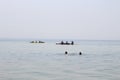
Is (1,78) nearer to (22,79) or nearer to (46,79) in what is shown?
(22,79)

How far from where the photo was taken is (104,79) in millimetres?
29875

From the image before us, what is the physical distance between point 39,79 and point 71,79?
337 cm

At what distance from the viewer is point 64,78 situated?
98.4 ft

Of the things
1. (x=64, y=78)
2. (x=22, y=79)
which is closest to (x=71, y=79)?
(x=64, y=78)

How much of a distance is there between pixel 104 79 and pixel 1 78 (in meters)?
11.0

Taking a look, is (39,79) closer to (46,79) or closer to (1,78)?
(46,79)

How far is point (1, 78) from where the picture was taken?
29.5 m

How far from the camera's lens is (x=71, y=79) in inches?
1158

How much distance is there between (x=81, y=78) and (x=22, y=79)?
20.8 feet

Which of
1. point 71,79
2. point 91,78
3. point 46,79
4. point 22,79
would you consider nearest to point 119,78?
point 91,78

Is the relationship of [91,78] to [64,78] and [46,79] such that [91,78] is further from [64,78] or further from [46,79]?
[46,79]

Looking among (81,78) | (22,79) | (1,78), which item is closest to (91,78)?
(81,78)

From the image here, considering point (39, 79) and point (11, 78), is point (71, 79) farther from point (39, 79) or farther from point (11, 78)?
point (11, 78)

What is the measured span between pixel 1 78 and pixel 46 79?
4.78m
